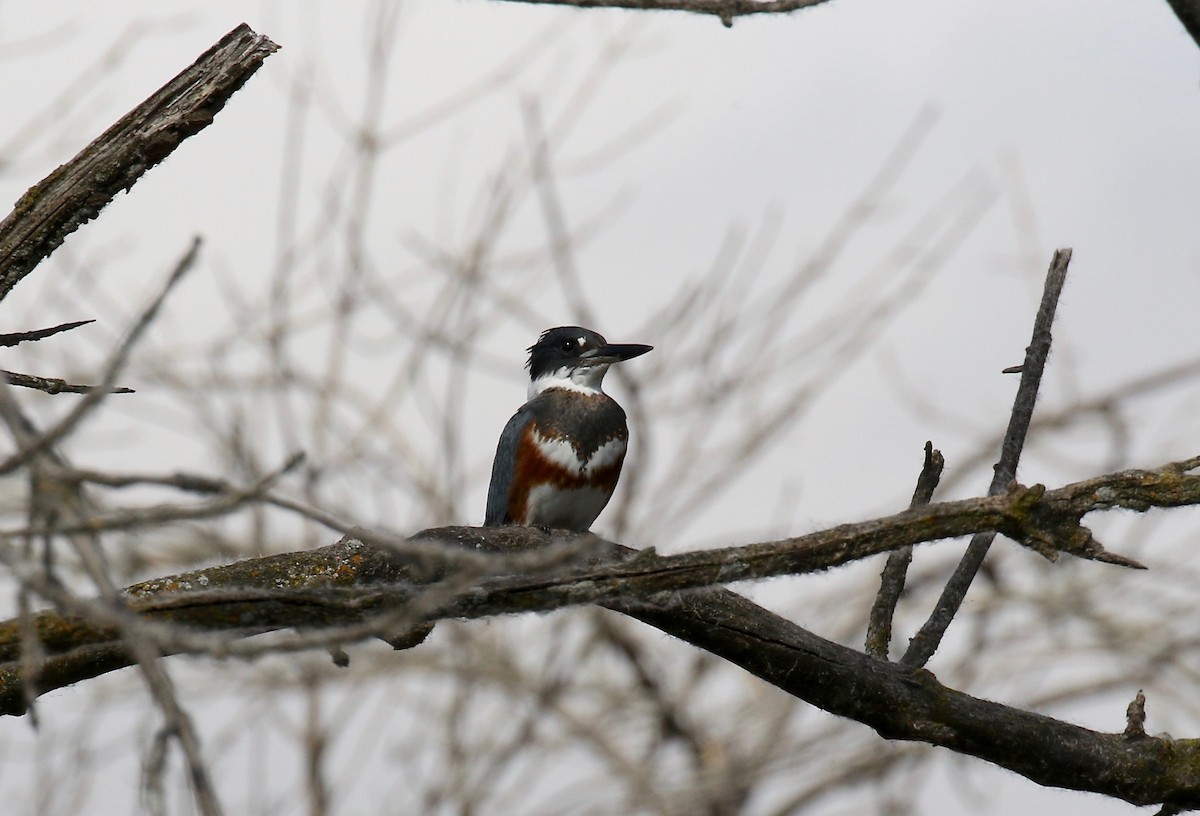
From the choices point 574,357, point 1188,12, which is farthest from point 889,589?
point 574,357

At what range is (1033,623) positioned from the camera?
816 centimetres

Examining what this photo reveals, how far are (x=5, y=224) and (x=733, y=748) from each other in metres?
6.94

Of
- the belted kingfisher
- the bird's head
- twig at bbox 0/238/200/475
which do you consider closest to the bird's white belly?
the belted kingfisher

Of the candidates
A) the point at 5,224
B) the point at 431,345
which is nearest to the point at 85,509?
the point at 5,224

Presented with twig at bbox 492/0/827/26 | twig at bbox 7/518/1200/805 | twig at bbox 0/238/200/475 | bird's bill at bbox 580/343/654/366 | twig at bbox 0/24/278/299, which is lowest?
twig at bbox 0/238/200/475

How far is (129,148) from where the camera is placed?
2340 mm

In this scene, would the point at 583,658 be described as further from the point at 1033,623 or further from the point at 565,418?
the point at 565,418

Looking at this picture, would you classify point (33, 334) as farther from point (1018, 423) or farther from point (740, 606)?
point (1018, 423)

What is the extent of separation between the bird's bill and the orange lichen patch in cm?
61

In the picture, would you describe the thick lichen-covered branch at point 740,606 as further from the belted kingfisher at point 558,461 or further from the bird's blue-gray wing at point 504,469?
the bird's blue-gray wing at point 504,469

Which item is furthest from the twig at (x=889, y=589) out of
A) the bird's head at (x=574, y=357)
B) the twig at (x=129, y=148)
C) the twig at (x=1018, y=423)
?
the bird's head at (x=574, y=357)

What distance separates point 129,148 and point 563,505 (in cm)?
249

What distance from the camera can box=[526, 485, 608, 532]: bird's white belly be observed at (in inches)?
180

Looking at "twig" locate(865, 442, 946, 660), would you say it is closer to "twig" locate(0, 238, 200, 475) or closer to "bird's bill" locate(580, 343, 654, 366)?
"twig" locate(0, 238, 200, 475)
